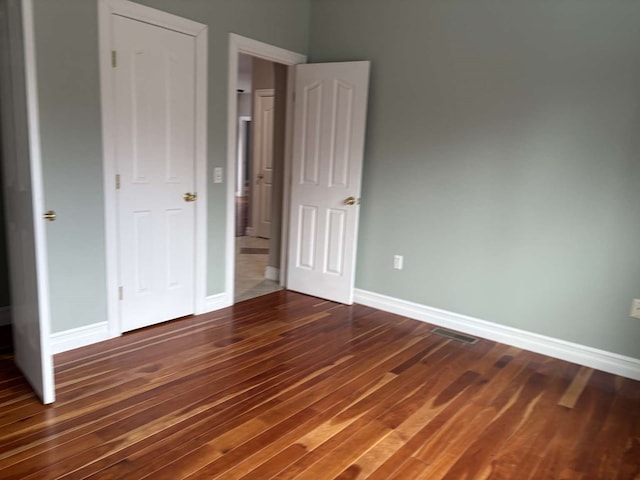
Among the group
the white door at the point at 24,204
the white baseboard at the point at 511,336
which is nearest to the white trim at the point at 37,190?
the white door at the point at 24,204

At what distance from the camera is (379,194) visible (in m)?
4.17

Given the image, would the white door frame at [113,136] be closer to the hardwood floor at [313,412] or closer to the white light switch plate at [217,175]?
the white light switch plate at [217,175]

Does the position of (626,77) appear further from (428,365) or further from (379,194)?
(428,365)

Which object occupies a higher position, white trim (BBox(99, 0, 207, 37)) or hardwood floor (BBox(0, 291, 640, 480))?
white trim (BBox(99, 0, 207, 37))

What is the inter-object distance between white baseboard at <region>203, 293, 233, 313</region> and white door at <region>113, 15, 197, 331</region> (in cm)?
24

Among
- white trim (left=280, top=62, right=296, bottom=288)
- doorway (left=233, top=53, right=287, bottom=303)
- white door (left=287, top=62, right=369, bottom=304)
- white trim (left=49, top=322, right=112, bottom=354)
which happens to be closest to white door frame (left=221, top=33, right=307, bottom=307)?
white trim (left=280, top=62, right=296, bottom=288)

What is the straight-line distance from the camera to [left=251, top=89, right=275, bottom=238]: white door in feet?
23.4

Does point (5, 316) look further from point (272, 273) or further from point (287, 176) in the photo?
point (287, 176)

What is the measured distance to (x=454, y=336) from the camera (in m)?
3.72

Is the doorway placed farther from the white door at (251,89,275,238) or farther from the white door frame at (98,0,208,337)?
the white door frame at (98,0,208,337)

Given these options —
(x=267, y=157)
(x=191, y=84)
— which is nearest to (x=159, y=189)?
(x=191, y=84)

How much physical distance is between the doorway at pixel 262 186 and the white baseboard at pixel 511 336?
1112 millimetres

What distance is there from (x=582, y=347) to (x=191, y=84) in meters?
3.31

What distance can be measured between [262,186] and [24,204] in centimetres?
492
